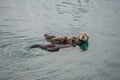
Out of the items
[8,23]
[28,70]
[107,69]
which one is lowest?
[107,69]

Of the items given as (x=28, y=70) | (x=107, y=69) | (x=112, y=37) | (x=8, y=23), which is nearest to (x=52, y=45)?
(x=28, y=70)

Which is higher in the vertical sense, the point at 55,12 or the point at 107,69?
the point at 55,12

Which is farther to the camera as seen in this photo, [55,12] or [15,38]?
[55,12]

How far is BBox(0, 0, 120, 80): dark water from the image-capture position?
6957mm

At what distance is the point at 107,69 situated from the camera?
7820 millimetres

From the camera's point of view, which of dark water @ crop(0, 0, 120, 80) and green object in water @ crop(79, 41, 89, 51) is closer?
dark water @ crop(0, 0, 120, 80)

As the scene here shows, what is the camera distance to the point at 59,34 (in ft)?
30.6

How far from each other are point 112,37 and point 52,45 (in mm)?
4006

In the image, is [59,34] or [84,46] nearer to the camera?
[84,46]

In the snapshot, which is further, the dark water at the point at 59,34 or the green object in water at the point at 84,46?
the green object in water at the point at 84,46

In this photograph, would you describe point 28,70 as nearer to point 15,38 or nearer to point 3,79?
point 3,79

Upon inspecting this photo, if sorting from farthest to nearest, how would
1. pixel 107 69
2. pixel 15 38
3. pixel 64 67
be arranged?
pixel 15 38, pixel 107 69, pixel 64 67

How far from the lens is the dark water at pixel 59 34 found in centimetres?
696

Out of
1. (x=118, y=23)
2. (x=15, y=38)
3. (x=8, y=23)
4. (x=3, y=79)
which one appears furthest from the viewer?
(x=118, y=23)
